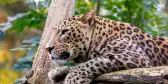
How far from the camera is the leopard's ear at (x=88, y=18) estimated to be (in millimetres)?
4084

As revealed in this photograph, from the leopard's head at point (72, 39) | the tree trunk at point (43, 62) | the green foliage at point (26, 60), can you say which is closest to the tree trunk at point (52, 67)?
the tree trunk at point (43, 62)

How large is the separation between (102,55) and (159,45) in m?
0.64

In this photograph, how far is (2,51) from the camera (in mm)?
10172

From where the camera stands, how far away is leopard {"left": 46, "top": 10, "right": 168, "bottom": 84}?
388cm

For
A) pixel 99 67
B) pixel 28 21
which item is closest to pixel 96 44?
pixel 99 67

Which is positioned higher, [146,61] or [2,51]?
[146,61]

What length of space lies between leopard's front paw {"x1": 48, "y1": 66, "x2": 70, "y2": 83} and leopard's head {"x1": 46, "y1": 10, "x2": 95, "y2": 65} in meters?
0.08

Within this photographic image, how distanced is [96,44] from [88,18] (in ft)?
0.91

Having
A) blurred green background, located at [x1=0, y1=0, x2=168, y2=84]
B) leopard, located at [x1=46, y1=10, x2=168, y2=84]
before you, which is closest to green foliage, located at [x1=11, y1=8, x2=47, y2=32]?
blurred green background, located at [x1=0, y1=0, x2=168, y2=84]

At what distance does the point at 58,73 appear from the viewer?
13.6 feet

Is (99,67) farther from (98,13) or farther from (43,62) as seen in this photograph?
(98,13)

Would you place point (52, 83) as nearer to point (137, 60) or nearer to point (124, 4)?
point (137, 60)

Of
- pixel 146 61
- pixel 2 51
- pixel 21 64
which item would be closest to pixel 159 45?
pixel 146 61

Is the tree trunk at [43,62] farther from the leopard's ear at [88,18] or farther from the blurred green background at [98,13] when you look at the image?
the leopard's ear at [88,18]
